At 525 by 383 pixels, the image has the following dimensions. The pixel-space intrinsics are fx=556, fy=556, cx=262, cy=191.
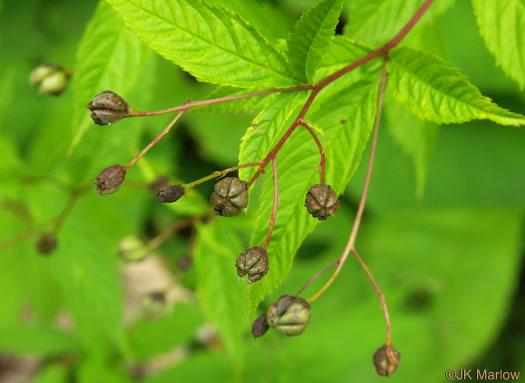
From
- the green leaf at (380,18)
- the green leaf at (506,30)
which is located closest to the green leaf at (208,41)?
the green leaf at (380,18)

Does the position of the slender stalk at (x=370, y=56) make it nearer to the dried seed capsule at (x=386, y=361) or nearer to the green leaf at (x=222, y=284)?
the dried seed capsule at (x=386, y=361)

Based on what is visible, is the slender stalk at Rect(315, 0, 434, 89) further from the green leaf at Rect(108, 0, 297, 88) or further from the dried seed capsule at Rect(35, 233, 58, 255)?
the dried seed capsule at Rect(35, 233, 58, 255)

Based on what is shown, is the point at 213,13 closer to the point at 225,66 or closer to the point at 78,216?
the point at 225,66

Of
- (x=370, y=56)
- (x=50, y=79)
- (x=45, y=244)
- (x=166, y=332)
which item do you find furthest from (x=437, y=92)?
(x=166, y=332)

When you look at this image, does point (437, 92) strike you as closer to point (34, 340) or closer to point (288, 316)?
point (288, 316)

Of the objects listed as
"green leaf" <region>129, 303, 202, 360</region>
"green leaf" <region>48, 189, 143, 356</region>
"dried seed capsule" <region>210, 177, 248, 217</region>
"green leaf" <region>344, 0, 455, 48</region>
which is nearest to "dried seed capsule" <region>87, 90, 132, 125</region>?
"dried seed capsule" <region>210, 177, 248, 217</region>

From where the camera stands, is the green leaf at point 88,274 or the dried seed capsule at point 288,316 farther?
the green leaf at point 88,274
